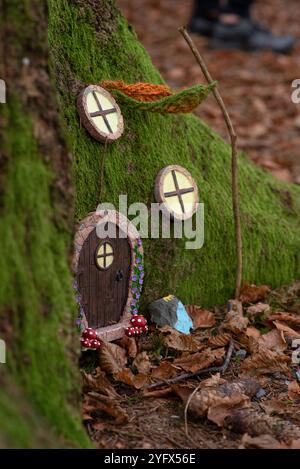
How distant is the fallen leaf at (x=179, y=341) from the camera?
318 cm

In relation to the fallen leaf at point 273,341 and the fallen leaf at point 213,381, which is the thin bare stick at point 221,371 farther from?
the fallen leaf at point 273,341

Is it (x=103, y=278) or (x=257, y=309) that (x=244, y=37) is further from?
(x=103, y=278)

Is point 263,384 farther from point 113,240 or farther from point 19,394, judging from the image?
point 19,394

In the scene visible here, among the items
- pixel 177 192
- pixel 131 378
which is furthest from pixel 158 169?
pixel 131 378

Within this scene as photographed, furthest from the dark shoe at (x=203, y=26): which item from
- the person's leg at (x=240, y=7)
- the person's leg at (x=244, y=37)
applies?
the person's leg at (x=244, y=37)

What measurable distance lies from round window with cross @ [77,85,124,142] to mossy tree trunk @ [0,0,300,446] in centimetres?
5

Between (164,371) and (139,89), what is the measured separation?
132 centimetres

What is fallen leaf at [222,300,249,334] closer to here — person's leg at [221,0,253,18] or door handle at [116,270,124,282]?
door handle at [116,270,124,282]

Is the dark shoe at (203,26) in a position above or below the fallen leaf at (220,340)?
above

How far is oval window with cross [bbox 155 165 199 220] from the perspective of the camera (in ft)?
11.1

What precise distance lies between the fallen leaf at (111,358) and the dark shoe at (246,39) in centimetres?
778

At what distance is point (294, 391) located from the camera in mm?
2988

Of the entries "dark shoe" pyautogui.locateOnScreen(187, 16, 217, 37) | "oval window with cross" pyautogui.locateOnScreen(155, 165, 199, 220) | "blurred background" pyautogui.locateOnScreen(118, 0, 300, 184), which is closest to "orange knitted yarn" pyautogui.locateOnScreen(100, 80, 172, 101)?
"oval window with cross" pyautogui.locateOnScreen(155, 165, 199, 220)

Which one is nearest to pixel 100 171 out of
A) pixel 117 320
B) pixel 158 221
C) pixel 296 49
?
pixel 158 221
